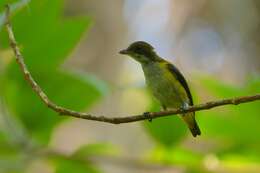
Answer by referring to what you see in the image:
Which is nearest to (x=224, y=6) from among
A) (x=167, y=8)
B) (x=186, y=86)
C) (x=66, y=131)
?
(x=167, y=8)

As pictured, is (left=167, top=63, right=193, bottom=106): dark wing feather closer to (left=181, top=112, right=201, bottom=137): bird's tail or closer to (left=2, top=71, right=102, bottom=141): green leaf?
(left=181, top=112, right=201, bottom=137): bird's tail

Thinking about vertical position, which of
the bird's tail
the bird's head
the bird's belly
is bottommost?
the bird's tail

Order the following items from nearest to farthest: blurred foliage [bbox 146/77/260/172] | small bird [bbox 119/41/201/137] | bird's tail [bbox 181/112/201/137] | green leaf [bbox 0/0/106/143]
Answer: green leaf [bbox 0/0/106/143] → blurred foliage [bbox 146/77/260/172] → bird's tail [bbox 181/112/201/137] → small bird [bbox 119/41/201/137]

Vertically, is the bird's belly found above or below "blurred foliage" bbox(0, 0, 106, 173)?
above

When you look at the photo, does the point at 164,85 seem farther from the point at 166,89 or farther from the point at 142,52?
the point at 142,52

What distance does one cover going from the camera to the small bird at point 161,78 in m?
2.31

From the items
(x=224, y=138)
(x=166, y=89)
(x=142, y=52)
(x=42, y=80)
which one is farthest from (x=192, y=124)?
(x=42, y=80)

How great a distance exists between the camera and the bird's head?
241 centimetres

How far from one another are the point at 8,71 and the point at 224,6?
3.52 meters

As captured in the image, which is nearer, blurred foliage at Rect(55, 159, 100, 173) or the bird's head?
blurred foliage at Rect(55, 159, 100, 173)

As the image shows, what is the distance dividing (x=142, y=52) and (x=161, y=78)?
0.12 metres

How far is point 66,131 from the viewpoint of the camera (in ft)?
13.8

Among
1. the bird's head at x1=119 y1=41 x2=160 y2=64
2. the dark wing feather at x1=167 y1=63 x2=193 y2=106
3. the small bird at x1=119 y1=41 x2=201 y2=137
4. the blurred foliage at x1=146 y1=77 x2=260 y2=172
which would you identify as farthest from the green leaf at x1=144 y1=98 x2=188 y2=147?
the bird's head at x1=119 y1=41 x2=160 y2=64

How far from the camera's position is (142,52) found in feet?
8.10
